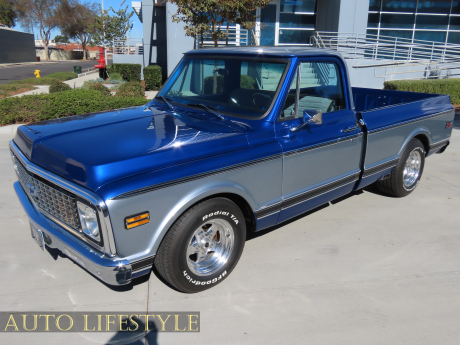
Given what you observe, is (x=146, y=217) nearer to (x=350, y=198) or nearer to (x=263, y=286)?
(x=263, y=286)

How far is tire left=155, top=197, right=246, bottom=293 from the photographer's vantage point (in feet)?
9.61

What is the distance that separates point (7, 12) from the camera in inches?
2522

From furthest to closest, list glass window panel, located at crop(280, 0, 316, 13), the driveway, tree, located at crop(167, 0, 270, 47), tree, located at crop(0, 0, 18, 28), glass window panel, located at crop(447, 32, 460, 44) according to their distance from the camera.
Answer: tree, located at crop(0, 0, 18, 28) < glass window panel, located at crop(447, 32, 460, 44) < glass window panel, located at crop(280, 0, 316, 13) < tree, located at crop(167, 0, 270, 47) < the driveway

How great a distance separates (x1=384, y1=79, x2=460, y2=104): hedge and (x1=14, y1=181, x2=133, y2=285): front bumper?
41.8 feet

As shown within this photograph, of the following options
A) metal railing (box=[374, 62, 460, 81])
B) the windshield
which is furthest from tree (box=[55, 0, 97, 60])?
the windshield

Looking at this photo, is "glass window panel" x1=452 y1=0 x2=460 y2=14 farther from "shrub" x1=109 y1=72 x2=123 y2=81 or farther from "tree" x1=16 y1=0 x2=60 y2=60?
"tree" x1=16 y1=0 x2=60 y2=60

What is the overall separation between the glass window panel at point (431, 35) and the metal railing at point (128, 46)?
15.3 meters

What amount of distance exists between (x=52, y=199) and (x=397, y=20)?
68.5 feet

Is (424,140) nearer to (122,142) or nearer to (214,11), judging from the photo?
(122,142)

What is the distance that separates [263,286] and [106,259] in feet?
4.84

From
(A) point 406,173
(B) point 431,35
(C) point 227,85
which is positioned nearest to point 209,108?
(C) point 227,85

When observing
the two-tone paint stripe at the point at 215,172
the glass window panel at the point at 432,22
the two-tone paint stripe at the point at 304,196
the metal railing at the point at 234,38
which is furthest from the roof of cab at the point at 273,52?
the glass window panel at the point at 432,22

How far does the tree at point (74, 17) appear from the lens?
68.5 m

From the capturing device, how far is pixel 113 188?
2.53 metres
